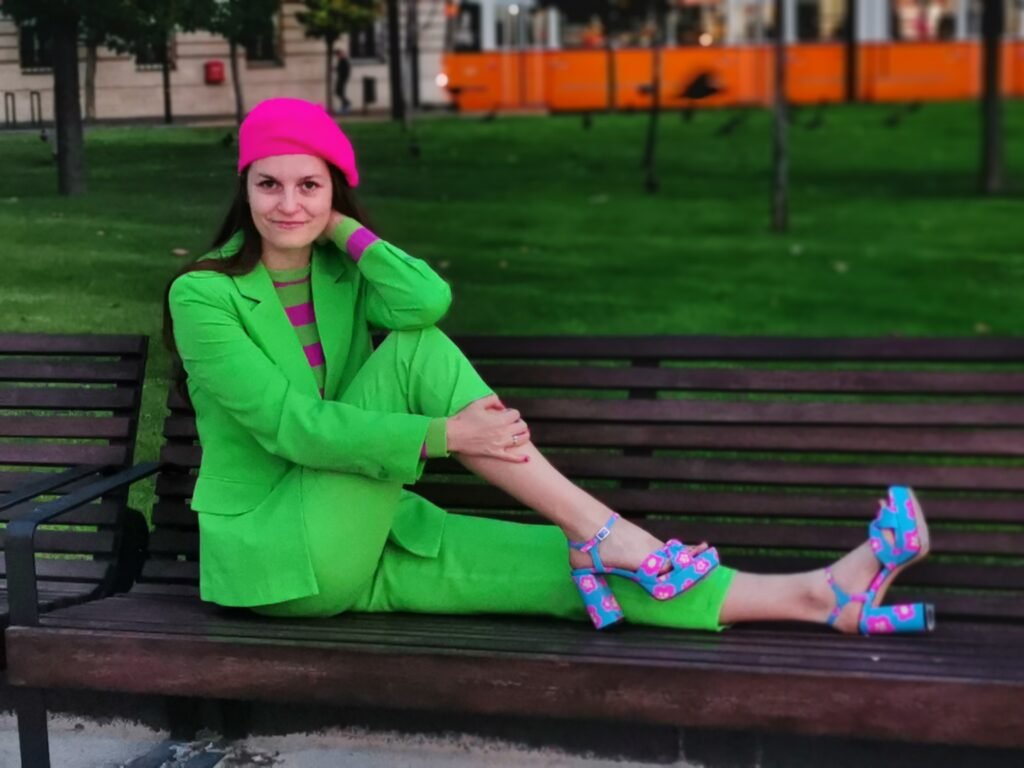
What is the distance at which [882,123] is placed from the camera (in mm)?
21469

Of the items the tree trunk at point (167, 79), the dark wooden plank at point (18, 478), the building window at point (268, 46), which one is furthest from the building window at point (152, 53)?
the dark wooden plank at point (18, 478)

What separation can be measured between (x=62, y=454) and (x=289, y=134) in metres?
1.08

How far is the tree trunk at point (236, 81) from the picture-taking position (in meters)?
4.71

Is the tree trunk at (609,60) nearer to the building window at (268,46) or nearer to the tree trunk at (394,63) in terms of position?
the tree trunk at (394,63)

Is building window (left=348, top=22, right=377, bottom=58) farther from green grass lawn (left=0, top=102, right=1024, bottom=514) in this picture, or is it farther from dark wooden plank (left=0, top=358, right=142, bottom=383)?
dark wooden plank (left=0, top=358, right=142, bottom=383)

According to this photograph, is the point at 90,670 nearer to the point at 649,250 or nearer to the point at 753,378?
the point at 753,378

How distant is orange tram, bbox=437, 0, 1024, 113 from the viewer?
8.03m

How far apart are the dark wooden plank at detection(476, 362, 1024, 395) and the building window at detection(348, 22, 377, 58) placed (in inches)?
64.8

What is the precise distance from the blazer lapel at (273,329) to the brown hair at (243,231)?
3cm

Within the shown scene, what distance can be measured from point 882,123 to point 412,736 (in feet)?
61.6

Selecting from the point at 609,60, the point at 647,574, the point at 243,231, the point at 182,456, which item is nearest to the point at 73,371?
the point at 182,456

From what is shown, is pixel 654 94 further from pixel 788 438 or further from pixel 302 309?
pixel 302 309

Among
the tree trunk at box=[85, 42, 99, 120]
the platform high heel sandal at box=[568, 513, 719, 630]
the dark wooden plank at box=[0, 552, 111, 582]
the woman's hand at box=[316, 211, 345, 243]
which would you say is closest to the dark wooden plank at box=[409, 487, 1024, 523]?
the dark wooden plank at box=[0, 552, 111, 582]

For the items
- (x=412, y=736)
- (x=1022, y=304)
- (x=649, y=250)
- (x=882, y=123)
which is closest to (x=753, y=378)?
(x=412, y=736)
